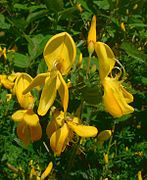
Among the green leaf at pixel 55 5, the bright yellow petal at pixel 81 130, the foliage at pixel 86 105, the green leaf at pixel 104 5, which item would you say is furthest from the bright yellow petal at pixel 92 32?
the green leaf at pixel 104 5

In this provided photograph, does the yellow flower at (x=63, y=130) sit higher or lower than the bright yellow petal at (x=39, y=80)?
lower

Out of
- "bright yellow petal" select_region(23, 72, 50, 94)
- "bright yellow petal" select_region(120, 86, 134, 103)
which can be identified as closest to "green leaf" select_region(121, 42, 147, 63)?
"bright yellow petal" select_region(120, 86, 134, 103)

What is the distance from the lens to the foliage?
1.88 meters

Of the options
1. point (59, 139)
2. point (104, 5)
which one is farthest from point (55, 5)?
point (59, 139)

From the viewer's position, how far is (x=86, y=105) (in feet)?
5.41

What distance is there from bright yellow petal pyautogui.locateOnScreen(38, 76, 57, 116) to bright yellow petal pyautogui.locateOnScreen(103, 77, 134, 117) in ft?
0.43

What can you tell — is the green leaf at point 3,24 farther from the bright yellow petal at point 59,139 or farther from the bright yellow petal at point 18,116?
the bright yellow petal at point 59,139

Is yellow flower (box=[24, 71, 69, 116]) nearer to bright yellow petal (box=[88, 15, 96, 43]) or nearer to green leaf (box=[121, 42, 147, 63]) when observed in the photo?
bright yellow petal (box=[88, 15, 96, 43])

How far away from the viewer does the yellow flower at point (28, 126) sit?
134cm

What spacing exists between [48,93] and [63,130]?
10cm

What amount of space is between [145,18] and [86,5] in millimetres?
484

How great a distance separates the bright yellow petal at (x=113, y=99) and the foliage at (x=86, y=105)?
0.29m

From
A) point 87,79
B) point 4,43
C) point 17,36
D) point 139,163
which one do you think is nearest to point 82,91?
point 87,79

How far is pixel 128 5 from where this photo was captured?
2.08 metres
